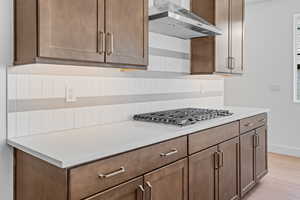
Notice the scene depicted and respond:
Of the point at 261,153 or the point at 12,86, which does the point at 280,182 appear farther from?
the point at 12,86

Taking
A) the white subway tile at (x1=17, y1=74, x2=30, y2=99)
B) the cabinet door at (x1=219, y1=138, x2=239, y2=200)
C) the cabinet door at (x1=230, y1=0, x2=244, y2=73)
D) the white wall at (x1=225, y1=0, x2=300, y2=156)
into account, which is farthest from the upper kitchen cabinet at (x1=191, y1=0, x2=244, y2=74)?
the white subway tile at (x1=17, y1=74, x2=30, y2=99)

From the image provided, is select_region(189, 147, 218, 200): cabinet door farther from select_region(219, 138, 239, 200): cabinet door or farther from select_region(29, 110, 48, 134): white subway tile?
select_region(29, 110, 48, 134): white subway tile

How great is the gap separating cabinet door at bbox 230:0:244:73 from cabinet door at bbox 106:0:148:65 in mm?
1567

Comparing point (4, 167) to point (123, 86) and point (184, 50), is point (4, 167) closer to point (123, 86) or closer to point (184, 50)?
point (123, 86)

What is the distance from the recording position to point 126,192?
125 centimetres

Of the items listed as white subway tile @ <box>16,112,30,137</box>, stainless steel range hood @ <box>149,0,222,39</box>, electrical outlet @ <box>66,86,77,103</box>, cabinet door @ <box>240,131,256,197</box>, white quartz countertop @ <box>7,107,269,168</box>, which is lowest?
cabinet door @ <box>240,131,256,197</box>

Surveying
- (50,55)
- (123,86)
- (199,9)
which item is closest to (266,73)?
(199,9)

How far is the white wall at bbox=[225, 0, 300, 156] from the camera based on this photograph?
411 centimetres

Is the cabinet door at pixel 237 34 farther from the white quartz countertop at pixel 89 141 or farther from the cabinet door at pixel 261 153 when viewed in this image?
the white quartz countertop at pixel 89 141

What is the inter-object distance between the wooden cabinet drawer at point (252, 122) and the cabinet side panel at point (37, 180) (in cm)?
188

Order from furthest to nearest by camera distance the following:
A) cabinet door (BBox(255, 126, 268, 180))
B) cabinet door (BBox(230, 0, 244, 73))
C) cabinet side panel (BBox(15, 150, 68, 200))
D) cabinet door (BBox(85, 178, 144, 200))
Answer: cabinet door (BBox(230, 0, 244, 73)) → cabinet door (BBox(255, 126, 268, 180)) → cabinet door (BBox(85, 178, 144, 200)) → cabinet side panel (BBox(15, 150, 68, 200))

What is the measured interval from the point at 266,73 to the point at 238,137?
2508 mm

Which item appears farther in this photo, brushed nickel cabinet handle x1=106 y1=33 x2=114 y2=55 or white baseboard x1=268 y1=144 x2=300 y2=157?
white baseboard x1=268 y1=144 x2=300 y2=157

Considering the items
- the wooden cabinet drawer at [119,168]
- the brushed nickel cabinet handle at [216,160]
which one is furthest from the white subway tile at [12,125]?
the brushed nickel cabinet handle at [216,160]
